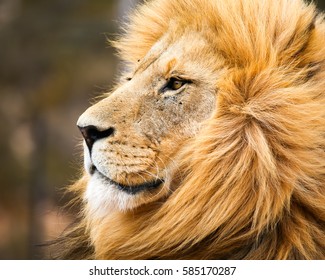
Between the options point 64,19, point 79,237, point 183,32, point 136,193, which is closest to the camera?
point 136,193

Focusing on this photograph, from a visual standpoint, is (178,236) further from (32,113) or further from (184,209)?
(32,113)

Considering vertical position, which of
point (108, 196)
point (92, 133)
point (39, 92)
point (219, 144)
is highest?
point (219, 144)

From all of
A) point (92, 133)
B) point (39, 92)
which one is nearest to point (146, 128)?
point (92, 133)

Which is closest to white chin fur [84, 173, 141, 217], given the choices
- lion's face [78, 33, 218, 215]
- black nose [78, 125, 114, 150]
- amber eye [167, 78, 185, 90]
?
lion's face [78, 33, 218, 215]

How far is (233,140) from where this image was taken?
247 centimetres

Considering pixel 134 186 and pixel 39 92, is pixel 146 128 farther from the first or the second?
pixel 39 92

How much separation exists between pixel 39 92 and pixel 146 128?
8339mm

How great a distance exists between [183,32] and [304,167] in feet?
2.36

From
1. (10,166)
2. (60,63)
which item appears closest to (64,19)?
(60,63)

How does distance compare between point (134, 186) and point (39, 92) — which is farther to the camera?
point (39, 92)

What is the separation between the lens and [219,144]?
8.14 feet

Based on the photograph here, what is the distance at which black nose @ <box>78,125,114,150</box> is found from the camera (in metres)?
2.49

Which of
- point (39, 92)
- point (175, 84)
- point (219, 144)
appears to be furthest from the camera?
point (39, 92)

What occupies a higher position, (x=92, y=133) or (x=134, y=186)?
(x=92, y=133)
